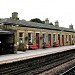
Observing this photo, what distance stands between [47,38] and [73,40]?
14.6m

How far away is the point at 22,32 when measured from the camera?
28.6m

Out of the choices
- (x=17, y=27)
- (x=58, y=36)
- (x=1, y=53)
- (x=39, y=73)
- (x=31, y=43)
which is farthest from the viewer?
(x=58, y=36)

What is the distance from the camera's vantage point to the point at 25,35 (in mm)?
29188

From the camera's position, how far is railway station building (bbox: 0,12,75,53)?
24.8 meters

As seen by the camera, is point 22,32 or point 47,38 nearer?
point 22,32

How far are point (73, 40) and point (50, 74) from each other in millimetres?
34399

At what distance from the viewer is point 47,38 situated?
35.2 metres

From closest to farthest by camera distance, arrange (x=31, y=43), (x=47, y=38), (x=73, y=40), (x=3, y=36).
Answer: (x=3, y=36) < (x=31, y=43) < (x=47, y=38) < (x=73, y=40)

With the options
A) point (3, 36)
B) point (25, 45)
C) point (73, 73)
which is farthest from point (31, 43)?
point (73, 73)

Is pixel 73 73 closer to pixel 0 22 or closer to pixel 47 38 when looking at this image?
pixel 0 22

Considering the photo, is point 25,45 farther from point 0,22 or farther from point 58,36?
point 58,36

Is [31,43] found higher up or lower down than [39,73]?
higher up

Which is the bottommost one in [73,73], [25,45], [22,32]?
[73,73]

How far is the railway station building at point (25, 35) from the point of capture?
24.8 m
